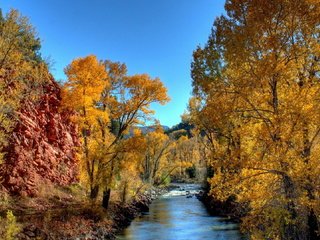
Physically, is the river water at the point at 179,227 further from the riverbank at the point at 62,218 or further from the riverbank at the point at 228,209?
the riverbank at the point at 62,218

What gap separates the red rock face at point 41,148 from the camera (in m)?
19.3

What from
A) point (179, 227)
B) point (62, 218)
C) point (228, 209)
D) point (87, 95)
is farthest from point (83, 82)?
point (228, 209)

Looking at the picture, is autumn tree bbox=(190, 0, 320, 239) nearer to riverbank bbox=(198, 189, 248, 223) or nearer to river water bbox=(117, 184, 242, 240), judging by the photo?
river water bbox=(117, 184, 242, 240)

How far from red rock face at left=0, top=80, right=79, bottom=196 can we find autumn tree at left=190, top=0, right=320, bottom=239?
1369cm

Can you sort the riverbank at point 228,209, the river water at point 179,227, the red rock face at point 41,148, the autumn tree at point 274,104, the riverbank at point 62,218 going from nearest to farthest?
the autumn tree at point 274,104, the riverbank at point 62,218, the red rock face at point 41,148, the river water at point 179,227, the riverbank at point 228,209

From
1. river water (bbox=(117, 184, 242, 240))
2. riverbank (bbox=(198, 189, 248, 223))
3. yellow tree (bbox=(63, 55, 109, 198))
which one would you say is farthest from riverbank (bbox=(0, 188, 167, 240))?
riverbank (bbox=(198, 189, 248, 223))

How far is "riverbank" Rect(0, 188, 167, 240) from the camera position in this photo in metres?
15.3

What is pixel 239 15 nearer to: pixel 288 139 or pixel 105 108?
pixel 288 139

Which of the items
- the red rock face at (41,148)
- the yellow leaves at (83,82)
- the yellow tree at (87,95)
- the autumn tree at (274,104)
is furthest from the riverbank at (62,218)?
the autumn tree at (274,104)

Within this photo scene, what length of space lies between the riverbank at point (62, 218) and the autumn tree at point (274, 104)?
334 inches

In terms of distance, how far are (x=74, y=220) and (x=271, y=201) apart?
461 inches

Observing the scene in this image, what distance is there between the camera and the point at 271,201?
10836 millimetres

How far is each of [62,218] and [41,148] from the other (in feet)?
22.2

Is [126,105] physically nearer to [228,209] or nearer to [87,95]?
[87,95]
